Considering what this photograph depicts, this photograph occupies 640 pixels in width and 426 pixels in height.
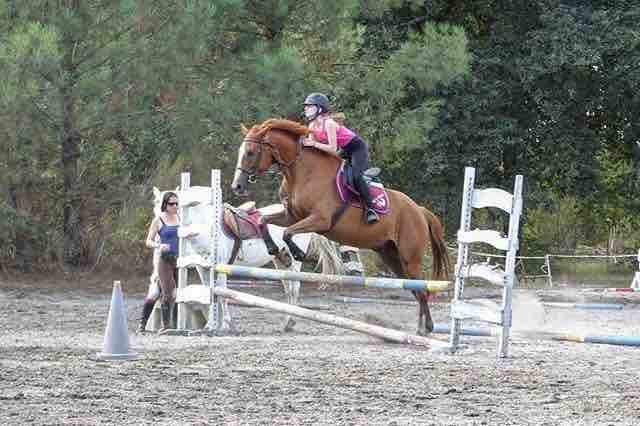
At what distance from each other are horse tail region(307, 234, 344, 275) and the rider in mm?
5320

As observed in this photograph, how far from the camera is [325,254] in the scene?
56.9ft

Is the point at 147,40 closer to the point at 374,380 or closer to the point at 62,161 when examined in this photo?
the point at 62,161

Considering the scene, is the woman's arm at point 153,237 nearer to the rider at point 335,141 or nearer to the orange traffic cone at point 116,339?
the rider at point 335,141

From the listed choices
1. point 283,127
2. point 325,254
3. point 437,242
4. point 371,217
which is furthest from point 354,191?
point 325,254

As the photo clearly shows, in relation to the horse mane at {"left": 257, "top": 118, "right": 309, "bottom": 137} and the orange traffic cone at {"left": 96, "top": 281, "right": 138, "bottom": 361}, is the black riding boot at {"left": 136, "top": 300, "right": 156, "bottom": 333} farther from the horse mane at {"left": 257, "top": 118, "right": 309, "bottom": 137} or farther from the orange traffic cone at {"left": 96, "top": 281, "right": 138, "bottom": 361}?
the orange traffic cone at {"left": 96, "top": 281, "right": 138, "bottom": 361}

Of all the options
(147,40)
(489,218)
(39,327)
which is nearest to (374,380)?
(39,327)

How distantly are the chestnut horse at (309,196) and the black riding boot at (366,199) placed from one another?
80mm

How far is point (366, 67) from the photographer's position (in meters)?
22.9

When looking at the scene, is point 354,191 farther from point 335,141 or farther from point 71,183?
point 71,183

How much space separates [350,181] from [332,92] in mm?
10460

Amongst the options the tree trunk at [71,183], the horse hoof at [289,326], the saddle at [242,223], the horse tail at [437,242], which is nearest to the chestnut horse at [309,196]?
the horse tail at [437,242]

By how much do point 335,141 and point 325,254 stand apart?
5.79 m

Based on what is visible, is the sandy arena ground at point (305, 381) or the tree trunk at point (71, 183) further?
the tree trunk at point (71, 183)

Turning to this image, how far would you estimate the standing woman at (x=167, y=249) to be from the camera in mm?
12445
